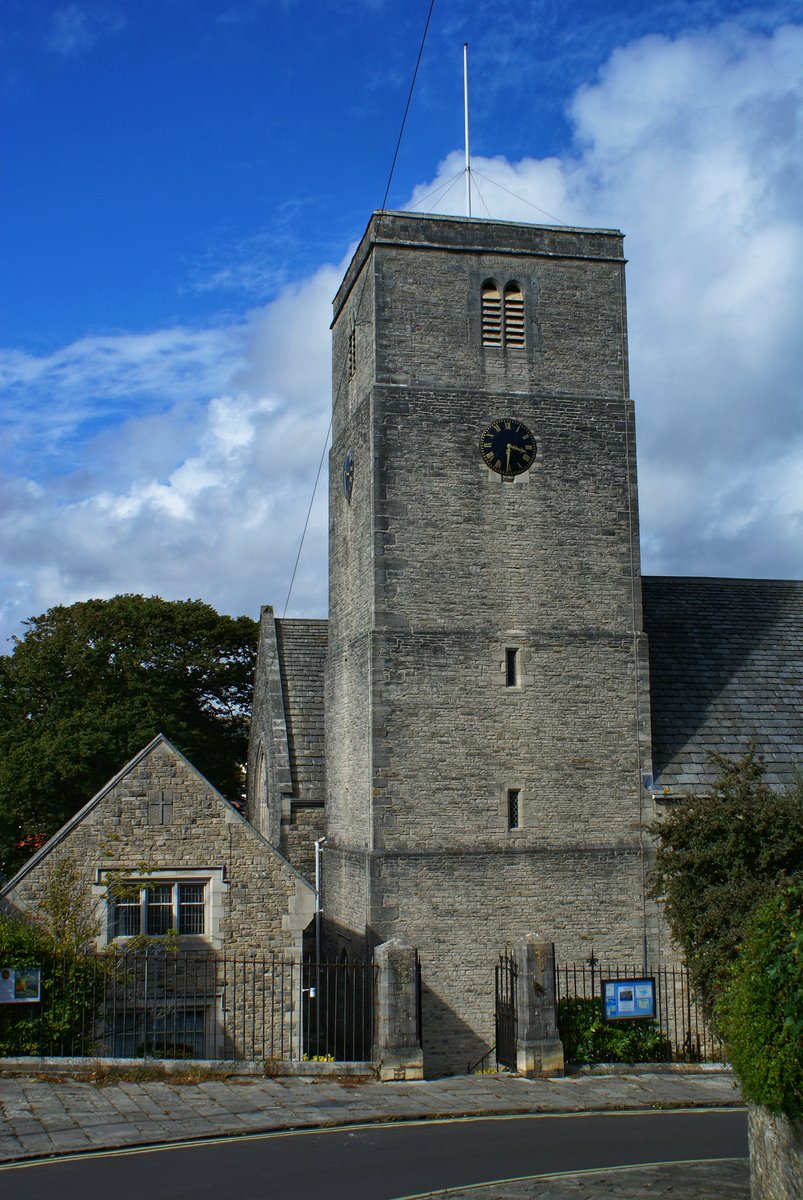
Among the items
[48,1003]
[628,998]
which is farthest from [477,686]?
[48,1003]

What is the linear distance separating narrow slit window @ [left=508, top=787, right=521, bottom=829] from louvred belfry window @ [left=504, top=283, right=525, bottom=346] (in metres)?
9.03

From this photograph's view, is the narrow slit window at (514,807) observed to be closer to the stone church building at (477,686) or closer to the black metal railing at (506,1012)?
the stone church building at (477,686)

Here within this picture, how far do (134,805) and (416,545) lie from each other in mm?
7173

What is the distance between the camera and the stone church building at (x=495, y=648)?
2094 centimetres

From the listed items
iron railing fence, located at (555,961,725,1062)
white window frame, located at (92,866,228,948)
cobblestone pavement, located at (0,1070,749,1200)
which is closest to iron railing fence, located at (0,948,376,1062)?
white window frame, located at (92,866,228,948)

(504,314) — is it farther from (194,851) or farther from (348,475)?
(194,851)

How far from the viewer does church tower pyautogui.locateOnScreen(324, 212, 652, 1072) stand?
68.5 feet

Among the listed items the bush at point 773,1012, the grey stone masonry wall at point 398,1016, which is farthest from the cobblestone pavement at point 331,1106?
the bush at point 773,1012

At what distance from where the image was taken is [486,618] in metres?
22.0

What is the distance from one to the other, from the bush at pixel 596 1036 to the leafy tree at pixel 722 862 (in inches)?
51.5

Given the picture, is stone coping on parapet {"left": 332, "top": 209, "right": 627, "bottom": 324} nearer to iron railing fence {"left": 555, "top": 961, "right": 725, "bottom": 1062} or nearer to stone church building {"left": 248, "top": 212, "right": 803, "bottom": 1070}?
stone church building {"left": 248, "top": 212, "right": 803, "bottom": 1070}

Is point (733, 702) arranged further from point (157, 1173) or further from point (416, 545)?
point (157, 1173)

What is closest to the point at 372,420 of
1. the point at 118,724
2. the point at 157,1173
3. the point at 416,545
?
the point at 416,545

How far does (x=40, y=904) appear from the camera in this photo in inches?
749
